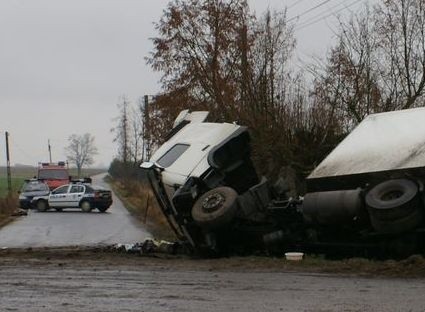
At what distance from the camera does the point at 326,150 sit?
58.4 ft

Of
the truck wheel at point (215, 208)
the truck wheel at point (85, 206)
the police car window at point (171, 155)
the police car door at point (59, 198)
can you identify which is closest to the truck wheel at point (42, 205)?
the police car door at point (59, 198)

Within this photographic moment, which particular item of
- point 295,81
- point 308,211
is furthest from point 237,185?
point 295,81

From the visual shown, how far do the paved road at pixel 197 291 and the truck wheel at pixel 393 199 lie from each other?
150 cm

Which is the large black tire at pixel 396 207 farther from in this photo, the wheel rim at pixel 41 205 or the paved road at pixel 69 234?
the wheel rim at pixel 41 205

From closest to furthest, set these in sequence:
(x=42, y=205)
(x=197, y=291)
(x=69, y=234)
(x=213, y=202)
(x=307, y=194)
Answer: (x=197, y=291) → (x=307, y=194) → (x=213, y=202) → (x=69, y=234) → (x=42, y=205)

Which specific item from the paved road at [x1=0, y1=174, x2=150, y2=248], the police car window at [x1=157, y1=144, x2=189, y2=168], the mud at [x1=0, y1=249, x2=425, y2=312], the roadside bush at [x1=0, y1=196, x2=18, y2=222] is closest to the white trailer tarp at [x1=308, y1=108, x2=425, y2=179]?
the mud at [x1=0, y1=249, x2=425, y2=312]

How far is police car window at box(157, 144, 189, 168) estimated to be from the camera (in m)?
14.4

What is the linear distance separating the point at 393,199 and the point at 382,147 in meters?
A: 1.51

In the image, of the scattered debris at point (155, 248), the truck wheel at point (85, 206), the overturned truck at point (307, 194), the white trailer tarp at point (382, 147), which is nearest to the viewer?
the overturned truck at point (307, 194)

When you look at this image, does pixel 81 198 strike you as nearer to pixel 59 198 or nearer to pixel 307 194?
pixel 59 198

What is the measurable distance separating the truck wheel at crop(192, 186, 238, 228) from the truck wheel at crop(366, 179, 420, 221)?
113 inches

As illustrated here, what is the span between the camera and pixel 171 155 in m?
14.5

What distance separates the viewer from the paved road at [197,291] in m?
7.56

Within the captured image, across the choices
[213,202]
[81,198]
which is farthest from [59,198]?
[213,202]
